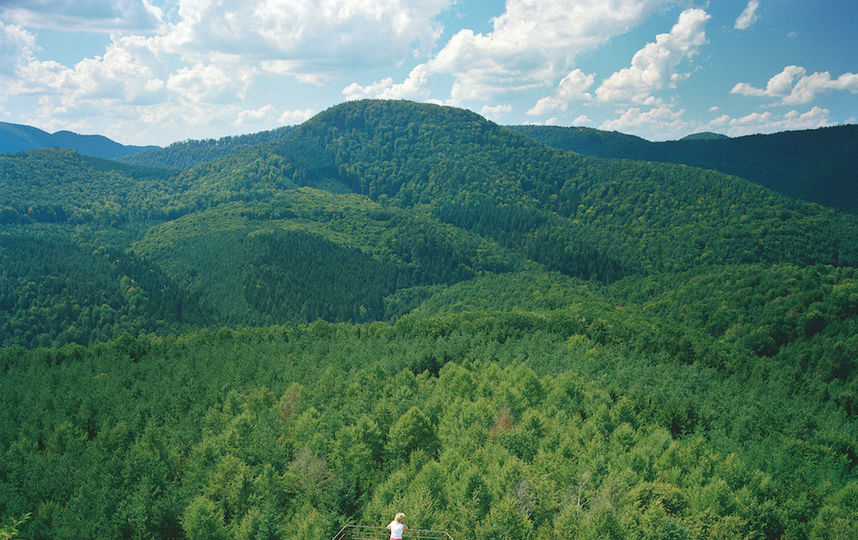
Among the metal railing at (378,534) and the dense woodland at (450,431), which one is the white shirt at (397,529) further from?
the dense woodland at (450,431)

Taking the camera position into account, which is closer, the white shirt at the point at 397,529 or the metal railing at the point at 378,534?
the white shirt at the point at 397,529

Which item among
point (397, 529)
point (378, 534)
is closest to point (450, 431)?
point (378, 534)

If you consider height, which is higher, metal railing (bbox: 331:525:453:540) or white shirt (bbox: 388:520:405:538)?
white shirt (bbox: 388:520:405:538)

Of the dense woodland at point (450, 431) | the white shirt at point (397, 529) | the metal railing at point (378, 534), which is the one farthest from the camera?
the dense woodland at point (450, 431)

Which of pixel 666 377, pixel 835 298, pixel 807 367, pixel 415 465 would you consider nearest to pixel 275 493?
pixel 415 465

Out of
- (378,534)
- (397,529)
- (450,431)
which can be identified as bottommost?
(450,431)

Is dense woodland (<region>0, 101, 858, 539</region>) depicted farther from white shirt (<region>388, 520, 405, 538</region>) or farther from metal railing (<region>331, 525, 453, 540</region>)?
white shirt (<region>388, 520, 405, 538</region>)

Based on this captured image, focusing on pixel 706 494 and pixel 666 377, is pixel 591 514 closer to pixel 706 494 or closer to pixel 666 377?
pixel 706 494

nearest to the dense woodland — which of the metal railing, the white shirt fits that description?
the metal railing

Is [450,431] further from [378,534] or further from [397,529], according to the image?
[397,529]

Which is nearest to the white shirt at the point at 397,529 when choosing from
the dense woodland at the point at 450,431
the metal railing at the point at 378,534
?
the metal railing at the point at 378,534

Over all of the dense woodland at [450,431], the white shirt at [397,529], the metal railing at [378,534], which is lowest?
the dense woodland at [450,431]

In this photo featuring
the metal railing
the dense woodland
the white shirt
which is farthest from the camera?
the dense woodland
